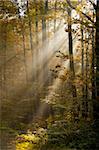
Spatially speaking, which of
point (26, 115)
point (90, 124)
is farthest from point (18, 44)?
point (90, 124)

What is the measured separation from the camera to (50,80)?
2964cm

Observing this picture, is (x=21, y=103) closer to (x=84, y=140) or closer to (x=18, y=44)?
(x=18, y=44)

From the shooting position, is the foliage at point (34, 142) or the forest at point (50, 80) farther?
the forest at point (50, 80)

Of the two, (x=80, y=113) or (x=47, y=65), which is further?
(x=47, y=65)

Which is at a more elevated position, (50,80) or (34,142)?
(34,142)

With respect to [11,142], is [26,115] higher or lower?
lower

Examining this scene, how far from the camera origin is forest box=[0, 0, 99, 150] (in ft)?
35.9

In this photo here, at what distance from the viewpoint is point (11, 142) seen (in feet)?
43.5

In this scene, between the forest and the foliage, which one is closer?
the foliage

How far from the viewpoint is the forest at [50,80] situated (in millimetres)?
10930

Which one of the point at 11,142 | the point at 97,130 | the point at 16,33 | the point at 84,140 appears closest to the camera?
the point at 84,140

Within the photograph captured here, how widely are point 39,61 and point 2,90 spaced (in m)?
4.82

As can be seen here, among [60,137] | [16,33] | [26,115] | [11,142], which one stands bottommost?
[26,115]

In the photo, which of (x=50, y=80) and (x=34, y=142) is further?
(x=50, y=80)
